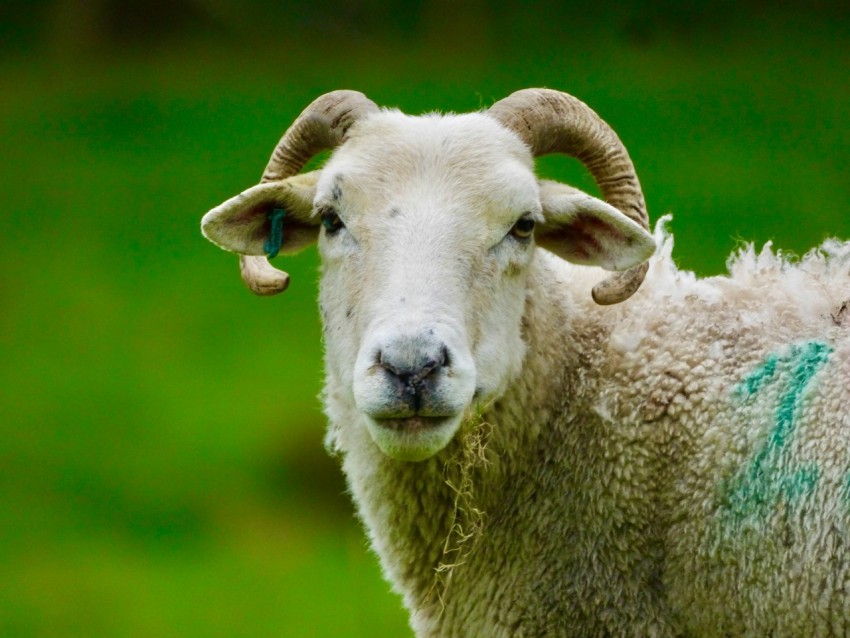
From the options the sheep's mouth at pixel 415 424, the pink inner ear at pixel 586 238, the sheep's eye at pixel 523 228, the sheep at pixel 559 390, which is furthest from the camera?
the pink inner ear at pixel 586 238

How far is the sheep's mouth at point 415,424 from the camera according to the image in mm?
2576

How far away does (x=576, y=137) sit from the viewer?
319cm

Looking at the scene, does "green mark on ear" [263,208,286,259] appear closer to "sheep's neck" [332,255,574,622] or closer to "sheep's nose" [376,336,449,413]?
"sheep's neck" [332,255,574,622]

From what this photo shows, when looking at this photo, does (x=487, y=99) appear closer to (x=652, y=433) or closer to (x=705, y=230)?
(x=705, y=230)

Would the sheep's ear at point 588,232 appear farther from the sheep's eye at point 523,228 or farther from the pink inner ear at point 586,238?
the sheep's eye at point 523,228

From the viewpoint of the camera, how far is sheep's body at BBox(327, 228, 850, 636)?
2.75 m

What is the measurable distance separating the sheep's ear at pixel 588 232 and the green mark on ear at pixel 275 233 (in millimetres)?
734

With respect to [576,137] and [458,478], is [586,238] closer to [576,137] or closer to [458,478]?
[576,137]

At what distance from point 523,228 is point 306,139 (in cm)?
75

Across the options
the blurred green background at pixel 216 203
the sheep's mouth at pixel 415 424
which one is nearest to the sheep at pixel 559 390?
the sheep's mouth at pixel 415 424

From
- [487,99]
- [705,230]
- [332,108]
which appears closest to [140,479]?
[487,99]

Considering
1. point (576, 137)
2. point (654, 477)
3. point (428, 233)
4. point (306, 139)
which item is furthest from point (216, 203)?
point (654, 477)

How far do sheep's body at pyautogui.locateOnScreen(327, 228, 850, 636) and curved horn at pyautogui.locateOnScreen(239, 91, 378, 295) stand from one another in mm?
397

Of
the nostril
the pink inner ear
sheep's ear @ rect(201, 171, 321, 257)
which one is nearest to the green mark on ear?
sheep's ear @ rect(201, 171, 321, 257)
